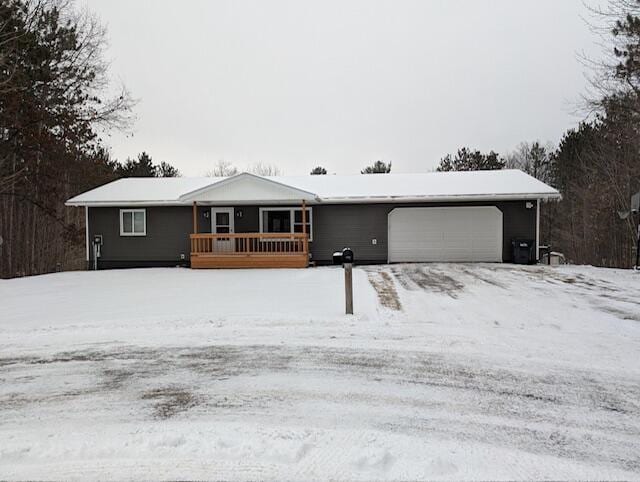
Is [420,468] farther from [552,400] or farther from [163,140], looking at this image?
[163,140]

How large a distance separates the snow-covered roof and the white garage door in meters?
0.78

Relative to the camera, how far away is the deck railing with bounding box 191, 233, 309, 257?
1575 centimetres

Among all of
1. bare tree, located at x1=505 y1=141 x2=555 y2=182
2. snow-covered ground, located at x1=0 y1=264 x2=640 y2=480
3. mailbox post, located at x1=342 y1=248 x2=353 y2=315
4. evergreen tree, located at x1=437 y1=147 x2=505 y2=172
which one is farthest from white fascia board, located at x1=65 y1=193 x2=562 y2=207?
bare tree, located at x1=505 y1=141 x2=555 y2=182

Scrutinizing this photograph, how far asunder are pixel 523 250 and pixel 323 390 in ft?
45.0

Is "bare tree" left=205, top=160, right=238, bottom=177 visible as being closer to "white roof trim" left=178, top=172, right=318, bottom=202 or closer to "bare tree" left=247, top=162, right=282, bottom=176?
"bare tree" left=247, top=162, right=282, bottom=176

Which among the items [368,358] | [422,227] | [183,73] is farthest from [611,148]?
[368,358]

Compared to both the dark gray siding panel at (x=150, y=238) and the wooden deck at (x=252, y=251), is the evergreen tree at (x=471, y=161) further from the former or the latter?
the dark gray siding panel at (x=150, y=238)

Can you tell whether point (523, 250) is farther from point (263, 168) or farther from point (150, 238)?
point (263, 168)

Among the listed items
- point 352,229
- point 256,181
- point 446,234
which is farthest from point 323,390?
point 446,234

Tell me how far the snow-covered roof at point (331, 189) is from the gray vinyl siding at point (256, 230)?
0.57 metres

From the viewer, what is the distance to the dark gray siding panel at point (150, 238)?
17469 millimetres

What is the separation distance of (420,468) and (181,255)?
1597cm

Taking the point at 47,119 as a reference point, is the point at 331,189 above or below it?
below

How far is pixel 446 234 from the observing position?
54.9 feet
